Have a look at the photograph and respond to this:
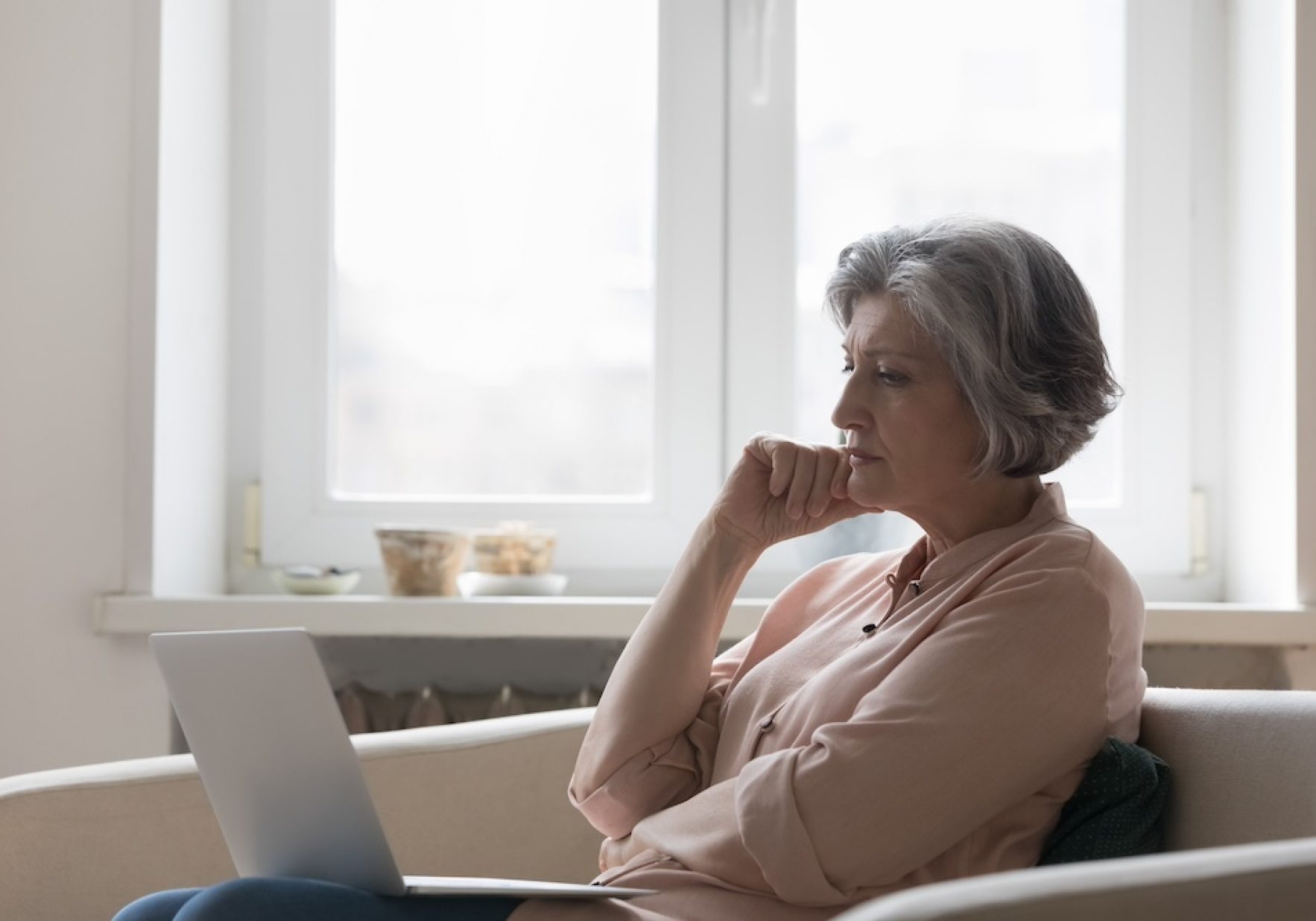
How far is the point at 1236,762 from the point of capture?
1.39m

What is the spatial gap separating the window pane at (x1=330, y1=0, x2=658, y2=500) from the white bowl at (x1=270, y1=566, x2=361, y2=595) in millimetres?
249

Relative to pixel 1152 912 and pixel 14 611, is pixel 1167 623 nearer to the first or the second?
pixel 1152 912

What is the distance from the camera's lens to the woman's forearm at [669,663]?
5.34 ft

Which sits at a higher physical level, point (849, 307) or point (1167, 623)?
point (849, 307)

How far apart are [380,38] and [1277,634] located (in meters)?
1.85

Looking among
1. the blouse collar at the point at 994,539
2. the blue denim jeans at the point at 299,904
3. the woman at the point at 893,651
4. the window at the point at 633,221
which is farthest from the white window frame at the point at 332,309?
the blue denim jeans at the point at 299,904

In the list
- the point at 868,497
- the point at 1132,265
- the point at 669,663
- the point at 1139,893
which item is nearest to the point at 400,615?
the point at 669,663

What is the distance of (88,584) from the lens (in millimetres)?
2365

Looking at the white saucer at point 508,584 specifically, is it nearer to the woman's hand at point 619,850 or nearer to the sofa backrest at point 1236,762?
the woman's hand at point 619,850

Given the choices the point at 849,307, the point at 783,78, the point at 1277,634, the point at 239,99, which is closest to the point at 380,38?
the point at 239,99

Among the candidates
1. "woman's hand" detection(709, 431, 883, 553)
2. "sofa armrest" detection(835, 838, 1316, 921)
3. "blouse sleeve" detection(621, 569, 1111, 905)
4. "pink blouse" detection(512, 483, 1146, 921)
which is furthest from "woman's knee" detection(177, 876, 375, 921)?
"woman's hand" detection(709, 431, 883, 553)

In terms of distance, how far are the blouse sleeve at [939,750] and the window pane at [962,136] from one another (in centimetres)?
129

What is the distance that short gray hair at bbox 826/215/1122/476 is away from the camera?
1.45m

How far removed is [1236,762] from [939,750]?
12.6 inches
